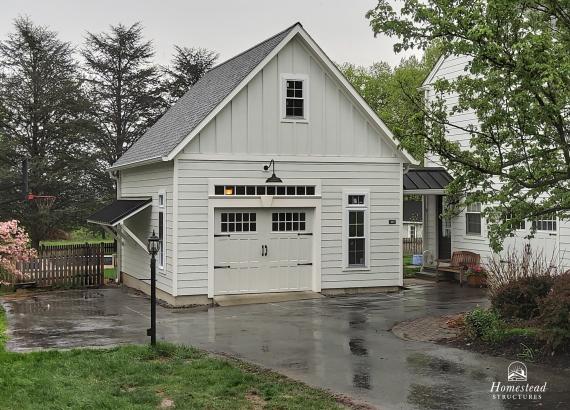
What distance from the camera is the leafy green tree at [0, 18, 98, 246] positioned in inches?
1221

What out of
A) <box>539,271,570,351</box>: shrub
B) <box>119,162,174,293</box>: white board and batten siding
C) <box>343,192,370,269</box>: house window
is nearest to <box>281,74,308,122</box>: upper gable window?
<box>343,192,370,269</box>: house window

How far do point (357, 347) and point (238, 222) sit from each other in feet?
22.9

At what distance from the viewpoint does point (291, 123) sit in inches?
695

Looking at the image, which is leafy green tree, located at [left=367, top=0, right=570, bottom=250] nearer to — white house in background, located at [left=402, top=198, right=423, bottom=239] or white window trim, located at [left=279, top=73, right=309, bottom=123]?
white window trim, located at [left=279, top=73, right=309, bottom=123]

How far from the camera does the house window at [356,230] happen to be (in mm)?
18297

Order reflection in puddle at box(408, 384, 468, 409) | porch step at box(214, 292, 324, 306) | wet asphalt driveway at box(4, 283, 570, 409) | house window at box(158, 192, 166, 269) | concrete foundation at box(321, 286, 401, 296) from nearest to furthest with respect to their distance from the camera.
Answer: reflection in puddle at box(408, 384, 468, 409) < wet asphalt driveway at box(4, 283, 570, 409) < porch step at box(214, 292, 324, 306) < house window at box(158, 192, 166, 269) < concrete foundation at box(321, 286, 401, 296)

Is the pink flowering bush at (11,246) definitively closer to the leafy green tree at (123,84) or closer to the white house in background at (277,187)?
the white house in background at (277,187)

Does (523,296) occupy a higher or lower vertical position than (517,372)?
higher

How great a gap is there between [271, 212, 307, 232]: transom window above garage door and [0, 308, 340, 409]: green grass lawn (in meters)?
7.63

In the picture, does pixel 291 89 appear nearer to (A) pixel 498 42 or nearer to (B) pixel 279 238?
(B) pixel 279 238

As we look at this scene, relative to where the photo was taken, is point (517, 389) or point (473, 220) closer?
point (517, 389)

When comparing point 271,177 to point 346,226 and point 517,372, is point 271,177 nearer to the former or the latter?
point 346,226

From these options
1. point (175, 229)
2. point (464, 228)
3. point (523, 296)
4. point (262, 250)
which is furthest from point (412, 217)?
point (523, 296)

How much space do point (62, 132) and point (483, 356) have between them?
2726cm
